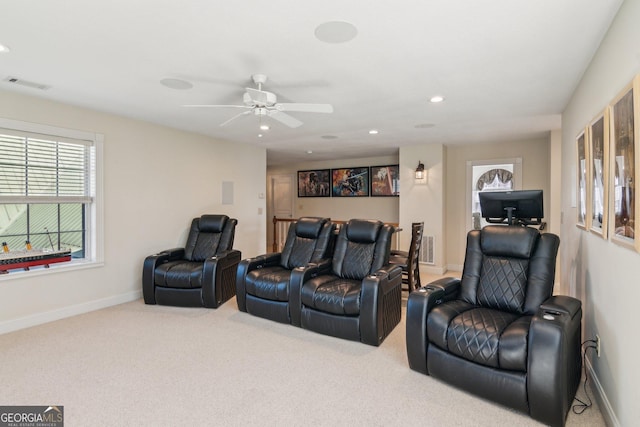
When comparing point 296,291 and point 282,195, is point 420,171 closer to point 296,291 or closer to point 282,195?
point 296,291

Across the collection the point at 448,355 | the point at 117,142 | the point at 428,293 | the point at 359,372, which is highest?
the point at 117,142

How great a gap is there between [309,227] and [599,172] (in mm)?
2935

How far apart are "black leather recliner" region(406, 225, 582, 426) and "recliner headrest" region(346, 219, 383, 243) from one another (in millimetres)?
1072

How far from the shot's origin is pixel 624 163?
173 cm

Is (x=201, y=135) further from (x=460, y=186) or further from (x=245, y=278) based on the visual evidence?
(x=460, y=186)

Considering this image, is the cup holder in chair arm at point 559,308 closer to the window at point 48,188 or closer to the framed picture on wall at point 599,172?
the framed picture on wall at point 599,172

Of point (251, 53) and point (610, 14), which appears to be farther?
point (251, 53)

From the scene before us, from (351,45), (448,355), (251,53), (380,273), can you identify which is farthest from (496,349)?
(251,53)

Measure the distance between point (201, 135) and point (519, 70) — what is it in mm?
4439

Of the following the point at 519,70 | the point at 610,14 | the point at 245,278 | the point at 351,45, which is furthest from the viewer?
the point at 245,278

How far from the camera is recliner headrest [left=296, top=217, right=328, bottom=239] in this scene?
13.8 ft

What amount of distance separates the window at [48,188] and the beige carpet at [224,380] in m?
1.04

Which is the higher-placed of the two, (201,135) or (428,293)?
(201,135)

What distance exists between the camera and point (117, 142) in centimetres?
420
